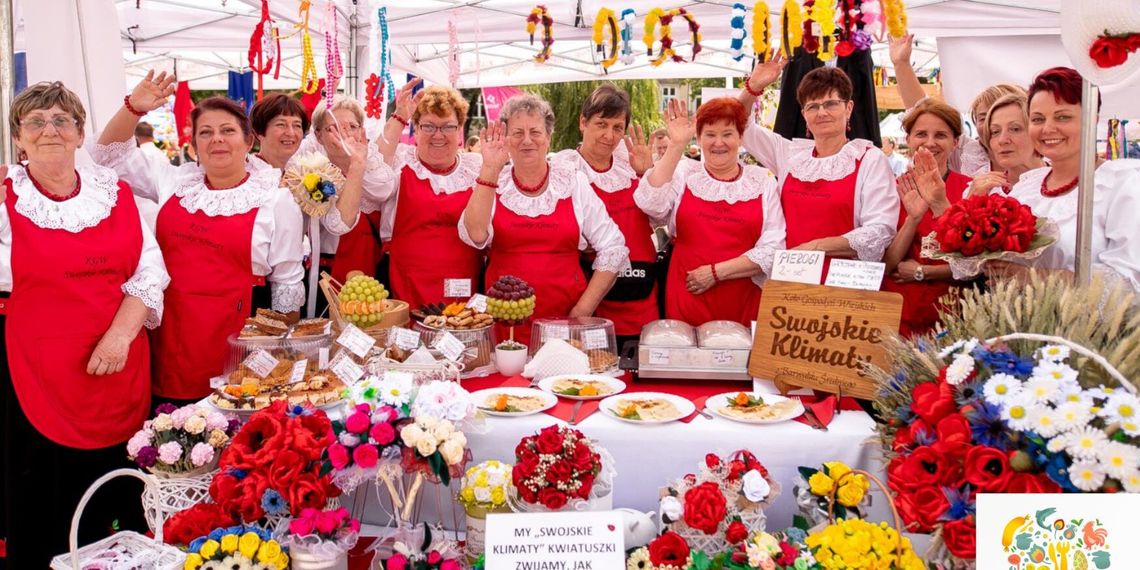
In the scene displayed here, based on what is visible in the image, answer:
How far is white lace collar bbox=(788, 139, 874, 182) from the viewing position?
324 cm

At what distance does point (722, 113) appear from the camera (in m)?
3.29

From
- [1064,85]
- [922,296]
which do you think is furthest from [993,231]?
[922,296]

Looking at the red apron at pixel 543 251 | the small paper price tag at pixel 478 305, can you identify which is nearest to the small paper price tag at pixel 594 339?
the small paper price tag at pixel 478 305

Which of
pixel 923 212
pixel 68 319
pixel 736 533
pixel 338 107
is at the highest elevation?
pixel 338 107

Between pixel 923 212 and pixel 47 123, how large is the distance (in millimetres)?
3115

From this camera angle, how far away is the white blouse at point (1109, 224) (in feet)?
7.18

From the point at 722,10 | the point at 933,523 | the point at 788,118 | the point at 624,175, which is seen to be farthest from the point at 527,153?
the point at 722,10

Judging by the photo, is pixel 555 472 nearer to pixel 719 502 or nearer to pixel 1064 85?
pixel 719 502

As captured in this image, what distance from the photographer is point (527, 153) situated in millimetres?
3336

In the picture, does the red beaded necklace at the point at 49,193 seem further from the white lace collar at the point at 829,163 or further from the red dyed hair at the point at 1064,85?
the red dyed hair at the point at 1064,85

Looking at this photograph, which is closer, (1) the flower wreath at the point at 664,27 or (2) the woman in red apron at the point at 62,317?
(2) the woman in red apron at the point at 62,317

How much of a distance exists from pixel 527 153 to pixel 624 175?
0.64 meters

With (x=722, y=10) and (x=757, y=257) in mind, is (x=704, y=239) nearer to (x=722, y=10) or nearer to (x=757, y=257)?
(x=757, y=257)

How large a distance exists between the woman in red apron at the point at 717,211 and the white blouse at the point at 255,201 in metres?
1.49
